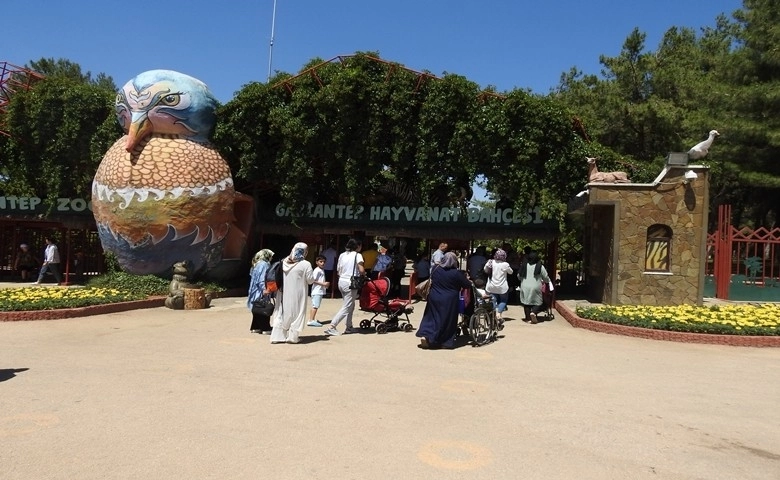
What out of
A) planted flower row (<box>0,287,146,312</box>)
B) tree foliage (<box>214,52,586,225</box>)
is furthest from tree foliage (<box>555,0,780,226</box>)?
planted flower row (<box>0,287,146,312</box>)

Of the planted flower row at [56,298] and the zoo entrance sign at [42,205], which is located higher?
the zoo entrance sign at [42,205]

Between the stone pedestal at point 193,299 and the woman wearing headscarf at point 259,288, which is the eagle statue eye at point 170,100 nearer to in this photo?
the stone pedestal at point 193,299

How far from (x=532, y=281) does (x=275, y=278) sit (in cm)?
548

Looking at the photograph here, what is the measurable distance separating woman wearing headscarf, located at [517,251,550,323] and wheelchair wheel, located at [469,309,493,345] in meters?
2.53

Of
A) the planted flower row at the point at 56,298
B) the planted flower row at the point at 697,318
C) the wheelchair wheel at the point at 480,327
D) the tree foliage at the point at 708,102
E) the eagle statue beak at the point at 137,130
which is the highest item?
the tree foliage at the point at 708,102

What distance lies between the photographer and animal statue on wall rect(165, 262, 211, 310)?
1390cm

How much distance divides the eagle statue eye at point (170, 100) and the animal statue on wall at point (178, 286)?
424 cm

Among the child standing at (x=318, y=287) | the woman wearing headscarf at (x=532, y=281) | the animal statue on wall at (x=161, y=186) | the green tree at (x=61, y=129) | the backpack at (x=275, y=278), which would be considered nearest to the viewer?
the backpack at (x=275, y=278)

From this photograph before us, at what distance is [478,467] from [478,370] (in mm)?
3342

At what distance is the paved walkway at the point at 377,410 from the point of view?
14.3 ft

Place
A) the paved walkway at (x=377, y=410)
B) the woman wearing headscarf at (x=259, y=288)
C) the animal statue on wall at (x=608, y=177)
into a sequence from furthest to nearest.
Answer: the animal statue on wall at (x=608, y=177) → the woman wearing headscarf at (x=259, y=288) → the paved walkway at (x=377, y=410)

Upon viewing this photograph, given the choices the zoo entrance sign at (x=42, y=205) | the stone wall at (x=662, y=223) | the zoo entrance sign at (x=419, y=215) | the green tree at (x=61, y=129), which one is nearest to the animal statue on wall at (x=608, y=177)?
the stone wall at (x=662, y=223)

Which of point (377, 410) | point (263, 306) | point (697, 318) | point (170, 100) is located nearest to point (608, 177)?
point (697, 318)

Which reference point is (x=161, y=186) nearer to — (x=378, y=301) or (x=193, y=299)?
(x=193, y=299)
